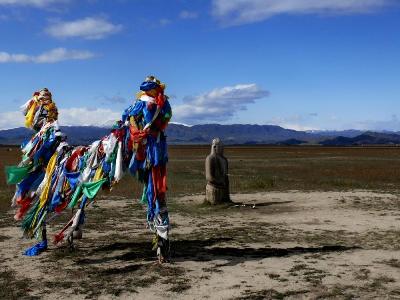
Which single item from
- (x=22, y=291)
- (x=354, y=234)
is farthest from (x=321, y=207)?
(x=22, y=291)

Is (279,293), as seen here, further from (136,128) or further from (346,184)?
(346,184)

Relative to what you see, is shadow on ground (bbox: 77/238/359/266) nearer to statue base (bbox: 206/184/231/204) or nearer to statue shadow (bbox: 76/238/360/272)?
statue shadow (bbox: 76/238/360/272)

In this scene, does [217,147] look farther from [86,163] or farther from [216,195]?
[86,163]

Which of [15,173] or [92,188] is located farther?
[15,173]

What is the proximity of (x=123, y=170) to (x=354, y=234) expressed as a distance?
22.3ft

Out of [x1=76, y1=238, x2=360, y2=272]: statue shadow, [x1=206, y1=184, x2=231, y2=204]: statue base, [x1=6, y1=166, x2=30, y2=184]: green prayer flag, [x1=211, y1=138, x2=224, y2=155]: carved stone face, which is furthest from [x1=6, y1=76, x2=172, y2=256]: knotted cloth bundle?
[x1=211, y1=138, x2=224, y2=155]: carved stone face

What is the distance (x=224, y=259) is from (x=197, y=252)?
2.86ft

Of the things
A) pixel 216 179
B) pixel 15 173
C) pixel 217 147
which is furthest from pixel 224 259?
pixel 217 147

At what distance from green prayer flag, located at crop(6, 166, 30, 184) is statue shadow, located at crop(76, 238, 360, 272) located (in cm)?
229

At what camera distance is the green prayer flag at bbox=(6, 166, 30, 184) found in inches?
426

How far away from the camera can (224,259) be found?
409 inches

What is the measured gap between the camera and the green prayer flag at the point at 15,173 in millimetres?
10828

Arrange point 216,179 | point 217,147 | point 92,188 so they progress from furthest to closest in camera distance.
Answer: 1. point 217,147
2. point 216,179
3. point 92,188

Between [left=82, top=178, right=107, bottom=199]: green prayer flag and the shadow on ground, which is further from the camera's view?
the shadow on ground
